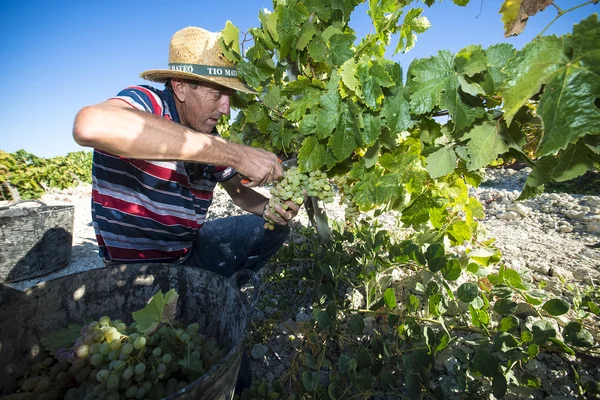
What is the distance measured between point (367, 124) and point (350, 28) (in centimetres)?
103

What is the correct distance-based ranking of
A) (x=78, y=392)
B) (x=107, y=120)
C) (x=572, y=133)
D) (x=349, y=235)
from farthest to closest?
1. (x=349, y=235)
2. (x=107, y=120)
3. (x=78, y=392)
4. (x=572, y=133)

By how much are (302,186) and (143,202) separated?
1.44 m

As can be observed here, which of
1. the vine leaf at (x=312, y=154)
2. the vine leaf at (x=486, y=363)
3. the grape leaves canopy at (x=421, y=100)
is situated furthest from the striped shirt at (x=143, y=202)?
the vine leaf at (x=486, y=363)

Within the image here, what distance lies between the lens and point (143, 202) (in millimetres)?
2463

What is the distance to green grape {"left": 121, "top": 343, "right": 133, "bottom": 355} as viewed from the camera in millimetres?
1207

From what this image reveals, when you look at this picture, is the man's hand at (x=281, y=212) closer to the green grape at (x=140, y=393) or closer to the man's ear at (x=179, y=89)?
the man's ear at (x=179, y=89)

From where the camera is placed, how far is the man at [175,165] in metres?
1.61

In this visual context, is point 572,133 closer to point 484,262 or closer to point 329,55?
point 329,55

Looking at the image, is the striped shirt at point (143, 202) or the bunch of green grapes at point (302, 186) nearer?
the bunch of green grapes at point (302, 186)

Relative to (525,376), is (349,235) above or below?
above

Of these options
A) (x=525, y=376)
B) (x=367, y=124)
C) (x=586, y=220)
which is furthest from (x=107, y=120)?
(x=586, y=220)

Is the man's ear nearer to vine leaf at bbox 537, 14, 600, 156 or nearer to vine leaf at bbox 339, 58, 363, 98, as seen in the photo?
vine leaf at bbox 339, 58, 363, 98

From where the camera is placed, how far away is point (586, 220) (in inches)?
155

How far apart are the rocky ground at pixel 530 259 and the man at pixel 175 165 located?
2.36 ft
